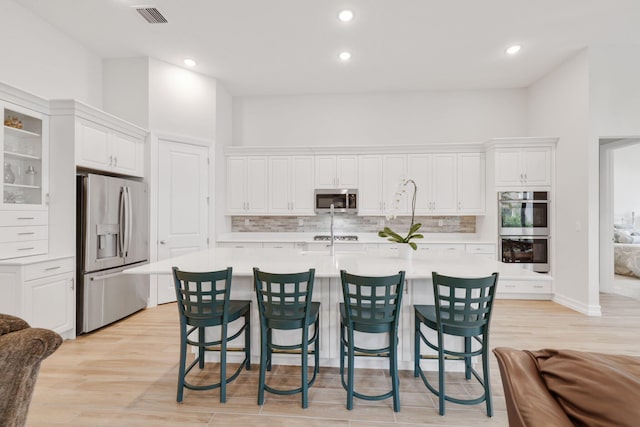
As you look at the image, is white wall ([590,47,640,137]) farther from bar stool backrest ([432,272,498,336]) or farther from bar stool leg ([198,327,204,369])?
bar stool leg ([198,327,204,369])

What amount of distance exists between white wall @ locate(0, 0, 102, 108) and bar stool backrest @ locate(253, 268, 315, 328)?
3.50 m

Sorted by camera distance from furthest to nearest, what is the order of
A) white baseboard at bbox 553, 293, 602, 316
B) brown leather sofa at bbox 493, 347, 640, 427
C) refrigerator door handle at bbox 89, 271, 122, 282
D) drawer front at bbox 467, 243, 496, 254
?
drawer front at bbox 467, 243, 496, 254 < white baseboard at bbox 553, 293, 602, 316 < refrigerator door handle at bbox 89, 271, 122, 282 < brown leather sofa at bbox 493, 347, 640, 427

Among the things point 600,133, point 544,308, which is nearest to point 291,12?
point 600,133

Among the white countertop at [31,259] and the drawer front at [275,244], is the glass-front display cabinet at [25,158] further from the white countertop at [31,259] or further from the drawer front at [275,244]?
the drawer front at [275,244]

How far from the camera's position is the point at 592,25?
356 cm

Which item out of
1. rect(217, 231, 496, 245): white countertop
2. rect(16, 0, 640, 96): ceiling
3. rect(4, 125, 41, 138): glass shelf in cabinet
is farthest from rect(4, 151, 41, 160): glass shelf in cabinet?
rect(217, 231, 496, 245): white countertop

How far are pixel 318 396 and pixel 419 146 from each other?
404 cm

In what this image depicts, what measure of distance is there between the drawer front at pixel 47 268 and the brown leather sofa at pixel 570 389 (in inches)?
144

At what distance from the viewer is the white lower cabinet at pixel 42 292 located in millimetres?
2703

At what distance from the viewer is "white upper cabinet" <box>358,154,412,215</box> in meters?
5.11

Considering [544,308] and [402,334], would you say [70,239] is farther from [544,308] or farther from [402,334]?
[544,308]

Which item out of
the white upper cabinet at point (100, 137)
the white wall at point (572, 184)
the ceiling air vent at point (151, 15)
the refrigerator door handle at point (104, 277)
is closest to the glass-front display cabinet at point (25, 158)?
the white upper cabinet at point (100, 137)

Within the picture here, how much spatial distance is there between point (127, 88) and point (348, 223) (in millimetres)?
3931

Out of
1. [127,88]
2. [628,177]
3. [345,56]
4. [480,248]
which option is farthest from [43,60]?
[628,177]
